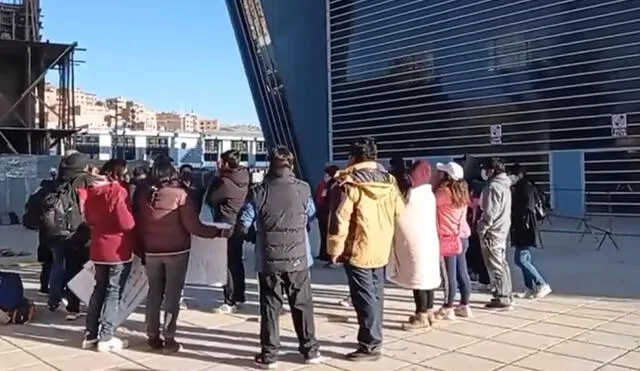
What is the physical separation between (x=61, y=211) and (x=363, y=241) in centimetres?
329

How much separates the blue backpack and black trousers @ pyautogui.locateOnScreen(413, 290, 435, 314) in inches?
154

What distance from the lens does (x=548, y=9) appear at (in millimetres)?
27219

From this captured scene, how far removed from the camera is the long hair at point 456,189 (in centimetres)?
664

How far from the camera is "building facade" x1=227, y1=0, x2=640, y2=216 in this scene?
2495 centimetres

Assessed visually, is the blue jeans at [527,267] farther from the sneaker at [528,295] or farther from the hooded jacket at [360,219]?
→ the hooded jacket at [360,219]

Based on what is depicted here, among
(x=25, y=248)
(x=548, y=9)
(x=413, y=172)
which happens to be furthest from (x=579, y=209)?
(x=413, y=172)

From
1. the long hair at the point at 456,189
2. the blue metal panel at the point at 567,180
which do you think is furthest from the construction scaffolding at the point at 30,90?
the long hair at the point at 456,189

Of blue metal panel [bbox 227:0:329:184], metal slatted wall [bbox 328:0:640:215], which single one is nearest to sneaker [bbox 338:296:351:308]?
metal slatted wall [bbox 328:0:640:215]

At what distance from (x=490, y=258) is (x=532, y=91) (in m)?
22.1

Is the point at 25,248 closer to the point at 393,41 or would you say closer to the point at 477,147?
the point at 477,147

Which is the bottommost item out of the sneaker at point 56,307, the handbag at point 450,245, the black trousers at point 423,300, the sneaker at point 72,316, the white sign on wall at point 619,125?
the sneaker at point 72,316

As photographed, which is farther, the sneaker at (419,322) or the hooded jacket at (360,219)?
the sneaker at (419,322)

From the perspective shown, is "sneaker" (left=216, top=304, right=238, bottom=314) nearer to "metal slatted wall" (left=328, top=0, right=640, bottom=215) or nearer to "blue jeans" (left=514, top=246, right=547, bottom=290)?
"blue jeans" (left=514, top=246, right=547, bottom=290)

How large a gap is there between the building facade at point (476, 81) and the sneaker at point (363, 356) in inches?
638
